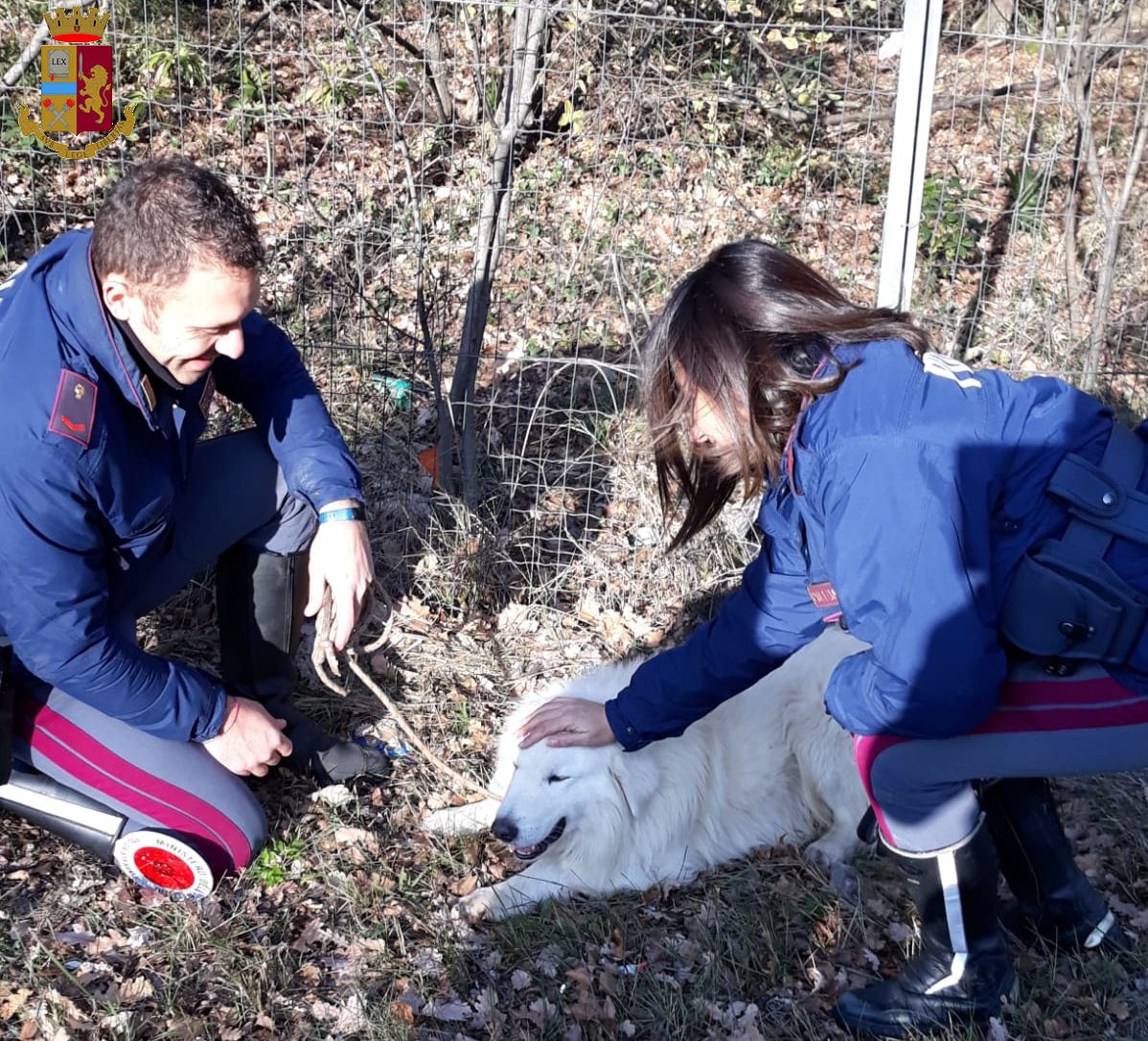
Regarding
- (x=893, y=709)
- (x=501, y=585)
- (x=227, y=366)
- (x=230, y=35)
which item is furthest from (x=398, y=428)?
(x=893, y=709)

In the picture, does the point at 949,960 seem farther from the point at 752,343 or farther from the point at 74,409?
the point at 74,409

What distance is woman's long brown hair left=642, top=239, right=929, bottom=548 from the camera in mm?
1891

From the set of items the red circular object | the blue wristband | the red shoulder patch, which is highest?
the red shoulder patch

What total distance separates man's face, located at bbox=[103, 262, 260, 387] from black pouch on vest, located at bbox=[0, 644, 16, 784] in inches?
30.8

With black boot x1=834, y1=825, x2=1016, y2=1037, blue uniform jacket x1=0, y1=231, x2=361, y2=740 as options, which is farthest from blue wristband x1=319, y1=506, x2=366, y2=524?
black boot x1=834, y1=825, x2=1016, y2=1037

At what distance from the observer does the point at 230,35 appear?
17.2 ft

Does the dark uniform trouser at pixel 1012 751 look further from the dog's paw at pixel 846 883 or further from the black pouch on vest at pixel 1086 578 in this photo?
the dog's paw at pixel 846 883

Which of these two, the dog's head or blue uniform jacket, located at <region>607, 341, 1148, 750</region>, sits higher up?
blue uniform jacket, located at <region>607, 341, 1148, 750</region>

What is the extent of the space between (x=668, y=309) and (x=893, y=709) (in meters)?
0.87

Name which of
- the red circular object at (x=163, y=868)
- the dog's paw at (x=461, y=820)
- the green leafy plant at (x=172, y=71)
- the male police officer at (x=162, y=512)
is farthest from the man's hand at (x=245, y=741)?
the green leafy plant at (x=172, y=71)

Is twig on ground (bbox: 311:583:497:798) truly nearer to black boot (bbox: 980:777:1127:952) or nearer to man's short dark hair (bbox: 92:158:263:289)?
man's short dark hair (bbox: 92:158:263:289)

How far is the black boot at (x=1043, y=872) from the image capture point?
246 cm

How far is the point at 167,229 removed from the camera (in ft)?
7.14

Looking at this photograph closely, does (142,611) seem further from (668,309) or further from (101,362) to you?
(668,309)
